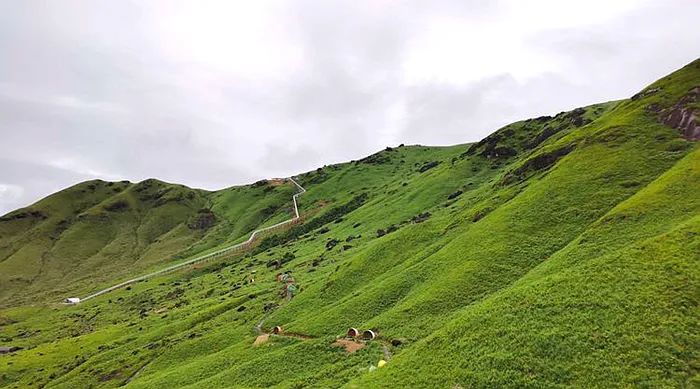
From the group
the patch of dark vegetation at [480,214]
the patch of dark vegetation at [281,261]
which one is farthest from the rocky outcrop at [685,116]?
the patch of dark vegetation at [281,261]

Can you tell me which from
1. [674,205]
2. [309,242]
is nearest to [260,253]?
[309,242]

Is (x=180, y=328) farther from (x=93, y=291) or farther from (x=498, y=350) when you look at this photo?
(x=93, y=291)

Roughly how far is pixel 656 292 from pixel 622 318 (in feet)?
13.0

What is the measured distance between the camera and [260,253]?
17025 cm

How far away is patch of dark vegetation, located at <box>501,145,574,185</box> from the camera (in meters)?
87.6

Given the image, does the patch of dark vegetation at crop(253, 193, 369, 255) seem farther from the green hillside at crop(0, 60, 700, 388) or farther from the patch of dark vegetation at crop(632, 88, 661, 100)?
the patch of dark vegetation at crop(632, 88, 661, 100)

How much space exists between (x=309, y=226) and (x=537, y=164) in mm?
110564

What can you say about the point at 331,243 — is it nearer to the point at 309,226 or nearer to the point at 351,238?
the point at 351,238

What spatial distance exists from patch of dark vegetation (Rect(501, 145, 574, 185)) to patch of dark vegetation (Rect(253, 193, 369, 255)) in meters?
99.7

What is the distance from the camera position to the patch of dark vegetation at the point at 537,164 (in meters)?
87.6

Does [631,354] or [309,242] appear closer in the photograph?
[631,354]

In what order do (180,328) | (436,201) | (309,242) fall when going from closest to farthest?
(180,328) < (436,201) < (309,242)

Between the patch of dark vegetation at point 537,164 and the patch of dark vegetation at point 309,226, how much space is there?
99.7 meters

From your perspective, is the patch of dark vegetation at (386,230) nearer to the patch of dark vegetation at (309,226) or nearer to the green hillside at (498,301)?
the green hillside at (498,301)
